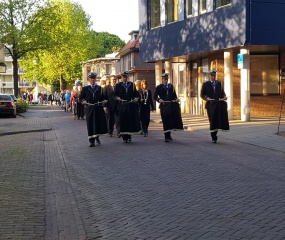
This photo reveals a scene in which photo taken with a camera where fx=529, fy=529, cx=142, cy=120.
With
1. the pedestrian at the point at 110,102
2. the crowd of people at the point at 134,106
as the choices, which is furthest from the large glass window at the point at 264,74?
the crowd of people at the point at 134,106

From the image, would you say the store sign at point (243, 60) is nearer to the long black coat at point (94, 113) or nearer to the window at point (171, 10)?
the window at point (171, 10)

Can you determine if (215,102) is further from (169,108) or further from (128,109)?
(128,109)

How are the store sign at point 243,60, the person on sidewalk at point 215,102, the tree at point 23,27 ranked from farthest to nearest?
the tree at point 23,27
the store sign at point 243,60
the person on sidewalk at point 215,102

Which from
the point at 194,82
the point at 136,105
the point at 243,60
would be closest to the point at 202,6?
the point at 243,60

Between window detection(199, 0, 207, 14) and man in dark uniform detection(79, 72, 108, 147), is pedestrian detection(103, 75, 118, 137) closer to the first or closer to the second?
man in dark uniform detection(79, 72, 108, 147)

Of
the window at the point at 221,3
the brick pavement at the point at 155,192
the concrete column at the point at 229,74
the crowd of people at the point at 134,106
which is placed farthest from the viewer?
the concrete column at the point at 229,74

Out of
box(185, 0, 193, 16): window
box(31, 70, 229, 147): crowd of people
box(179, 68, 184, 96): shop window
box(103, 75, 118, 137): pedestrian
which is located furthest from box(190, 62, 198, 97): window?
box(31, 70, 229, 147): crowd of people

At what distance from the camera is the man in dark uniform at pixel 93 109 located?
13.8 m

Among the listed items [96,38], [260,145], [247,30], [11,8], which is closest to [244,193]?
[260,145]

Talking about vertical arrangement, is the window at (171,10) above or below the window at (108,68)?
above

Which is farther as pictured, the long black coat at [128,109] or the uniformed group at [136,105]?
the long black coat at [128,109]

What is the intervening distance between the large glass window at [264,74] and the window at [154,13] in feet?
21.8

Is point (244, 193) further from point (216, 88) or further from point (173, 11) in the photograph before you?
point (173, 11)

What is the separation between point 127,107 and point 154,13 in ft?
53.8
